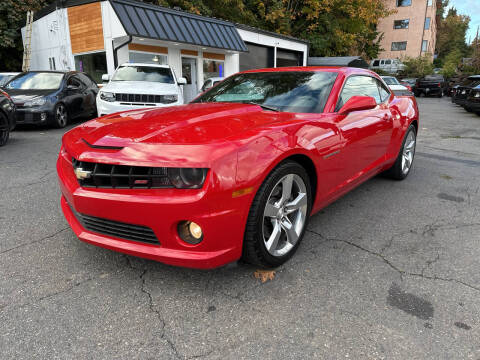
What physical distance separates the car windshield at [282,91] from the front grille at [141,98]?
14.2 feet

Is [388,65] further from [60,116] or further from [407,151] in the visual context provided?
[407,151]

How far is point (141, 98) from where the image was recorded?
7.77 m

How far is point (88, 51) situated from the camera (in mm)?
13875

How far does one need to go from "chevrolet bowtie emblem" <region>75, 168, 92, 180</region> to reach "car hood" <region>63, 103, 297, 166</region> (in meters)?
0.08

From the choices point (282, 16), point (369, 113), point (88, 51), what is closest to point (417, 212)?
point (369, 113)

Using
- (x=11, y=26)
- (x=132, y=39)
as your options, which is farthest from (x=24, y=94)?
(x=11, y=26)

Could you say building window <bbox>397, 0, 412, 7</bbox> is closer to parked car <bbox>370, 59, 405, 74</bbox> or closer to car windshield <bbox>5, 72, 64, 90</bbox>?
parked car <bbox>370, 59, 405, 74</bbox>

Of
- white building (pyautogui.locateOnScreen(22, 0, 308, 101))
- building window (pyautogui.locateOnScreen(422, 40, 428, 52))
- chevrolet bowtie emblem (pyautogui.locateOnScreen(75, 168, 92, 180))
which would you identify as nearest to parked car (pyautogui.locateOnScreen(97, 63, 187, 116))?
white building (pyautogui.locateOnScreen(22, 0, 308, 101))

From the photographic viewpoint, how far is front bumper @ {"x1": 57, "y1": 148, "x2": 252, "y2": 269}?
1.91 meters

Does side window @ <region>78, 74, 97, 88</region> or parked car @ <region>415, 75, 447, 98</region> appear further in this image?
parked car @ <region>415, 75, 447, 98</region>

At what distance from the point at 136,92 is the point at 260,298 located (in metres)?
6.62

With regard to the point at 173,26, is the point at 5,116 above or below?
below

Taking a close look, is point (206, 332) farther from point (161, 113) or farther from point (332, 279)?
point (161, 113)

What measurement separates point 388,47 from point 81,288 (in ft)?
197
